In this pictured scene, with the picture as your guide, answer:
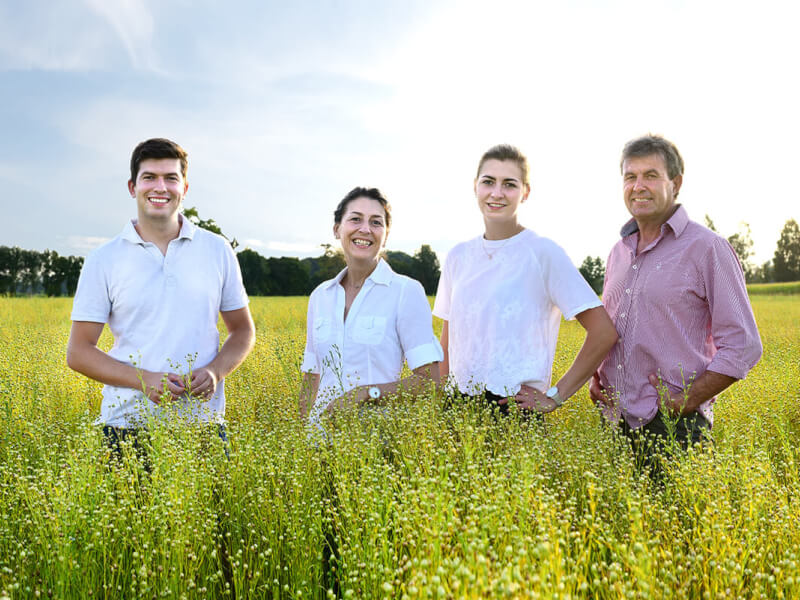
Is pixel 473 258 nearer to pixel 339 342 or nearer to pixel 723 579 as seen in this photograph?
pixel 339 342

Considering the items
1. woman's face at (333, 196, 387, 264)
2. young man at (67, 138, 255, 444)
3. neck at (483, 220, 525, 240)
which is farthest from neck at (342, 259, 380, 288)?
young man at (67, 138, 255, 444)

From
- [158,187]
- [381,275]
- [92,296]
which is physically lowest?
[92,296]

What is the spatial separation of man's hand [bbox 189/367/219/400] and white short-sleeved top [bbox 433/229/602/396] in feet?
5.40

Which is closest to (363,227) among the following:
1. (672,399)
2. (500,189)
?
(500,189)

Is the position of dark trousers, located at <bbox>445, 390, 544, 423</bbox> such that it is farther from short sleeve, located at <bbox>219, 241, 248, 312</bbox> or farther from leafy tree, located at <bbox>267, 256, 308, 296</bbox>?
leafy tree, located at <bbox>267, 256, 308, 296</bbox>

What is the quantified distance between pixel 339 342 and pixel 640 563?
2474 millimetres

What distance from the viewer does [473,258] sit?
3979 millimetres

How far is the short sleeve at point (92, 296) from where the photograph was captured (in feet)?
12.7

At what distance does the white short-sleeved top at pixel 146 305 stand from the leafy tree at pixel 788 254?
8476 centimetres

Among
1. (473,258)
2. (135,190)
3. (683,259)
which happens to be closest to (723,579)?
(683,259)

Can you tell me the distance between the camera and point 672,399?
3.63 metres

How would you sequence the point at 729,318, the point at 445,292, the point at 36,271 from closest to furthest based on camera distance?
1. the point at 729,318
2. the point at 445,292
3. the point at 36,271

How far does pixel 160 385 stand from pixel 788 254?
86910 millimetres

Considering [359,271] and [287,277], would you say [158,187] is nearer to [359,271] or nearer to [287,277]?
[359,271]
